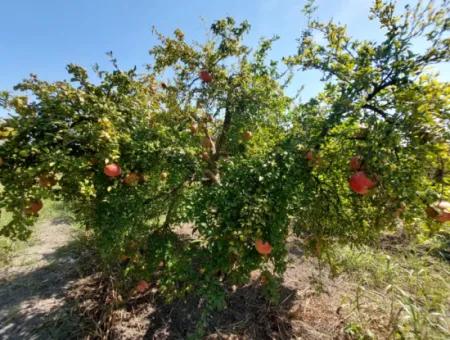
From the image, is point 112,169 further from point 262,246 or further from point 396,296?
point 396,296

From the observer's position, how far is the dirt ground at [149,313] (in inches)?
108

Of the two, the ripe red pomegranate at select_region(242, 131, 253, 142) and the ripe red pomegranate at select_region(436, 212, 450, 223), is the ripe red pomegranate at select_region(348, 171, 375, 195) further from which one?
the ripe red pomegranate at select_region(242, 131, 253, 142)

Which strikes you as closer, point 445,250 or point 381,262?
point 381,262

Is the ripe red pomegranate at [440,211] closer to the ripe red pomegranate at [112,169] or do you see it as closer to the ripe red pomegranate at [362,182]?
the ripe red pomegranate at [362,182]

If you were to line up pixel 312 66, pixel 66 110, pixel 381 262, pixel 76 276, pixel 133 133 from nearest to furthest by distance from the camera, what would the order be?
pixel 66 110 → pixel 133 133 → pixel 312 66 → pixel 76 276 → pixel 381 262

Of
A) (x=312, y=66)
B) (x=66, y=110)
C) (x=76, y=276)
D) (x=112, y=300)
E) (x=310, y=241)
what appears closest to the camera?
(x=66, y=110)

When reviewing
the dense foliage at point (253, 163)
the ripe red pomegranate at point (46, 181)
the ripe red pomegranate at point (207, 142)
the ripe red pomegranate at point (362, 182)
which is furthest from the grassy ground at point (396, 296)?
the ripe red pomegranate at point (46, 181)

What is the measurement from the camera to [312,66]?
219 cm

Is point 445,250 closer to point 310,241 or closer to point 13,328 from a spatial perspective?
point 310,241

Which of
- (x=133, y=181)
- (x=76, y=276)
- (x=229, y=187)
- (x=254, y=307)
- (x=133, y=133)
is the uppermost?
(x=133, y=133)

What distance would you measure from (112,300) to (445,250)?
590 centimetres

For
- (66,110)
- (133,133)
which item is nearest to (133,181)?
(133,133)

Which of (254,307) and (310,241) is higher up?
(310,241)

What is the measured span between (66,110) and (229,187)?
3.96 feet
